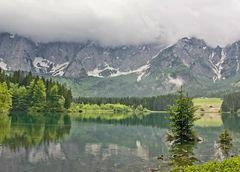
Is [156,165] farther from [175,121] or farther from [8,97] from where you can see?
[8,97]

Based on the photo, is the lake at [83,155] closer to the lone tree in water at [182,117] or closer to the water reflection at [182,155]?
the water reflection at [182,155]

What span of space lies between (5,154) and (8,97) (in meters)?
125

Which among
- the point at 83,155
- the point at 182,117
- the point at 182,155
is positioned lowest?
→ the point at 83,155

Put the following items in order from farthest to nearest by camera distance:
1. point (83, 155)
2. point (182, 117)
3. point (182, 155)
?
point (182, 117), point (83, 155), point (182, 155)

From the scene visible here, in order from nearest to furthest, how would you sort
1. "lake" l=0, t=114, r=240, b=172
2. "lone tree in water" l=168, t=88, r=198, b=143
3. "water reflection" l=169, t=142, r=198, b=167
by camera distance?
"lake" l=0, t=114, r=240, b=172
"water reflection" l=169, t=142, r=198, b=167
"lone tree in water" l=168, t=88, r=198, b=143

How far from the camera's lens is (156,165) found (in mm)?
60562

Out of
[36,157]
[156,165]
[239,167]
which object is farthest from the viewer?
[36,157]

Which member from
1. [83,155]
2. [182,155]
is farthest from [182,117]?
[83,155]

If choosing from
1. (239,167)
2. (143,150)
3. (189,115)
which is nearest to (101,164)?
(143,150)

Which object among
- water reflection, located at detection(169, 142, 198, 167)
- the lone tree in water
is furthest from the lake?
the lone tree in water

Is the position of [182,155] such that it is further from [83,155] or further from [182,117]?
[182,117]

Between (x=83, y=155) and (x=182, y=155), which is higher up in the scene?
(x=182, y=155)

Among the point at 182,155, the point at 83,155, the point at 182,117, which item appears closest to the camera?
the point at 182,155

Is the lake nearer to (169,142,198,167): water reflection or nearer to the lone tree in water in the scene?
(169,142,198,167): water reflection
